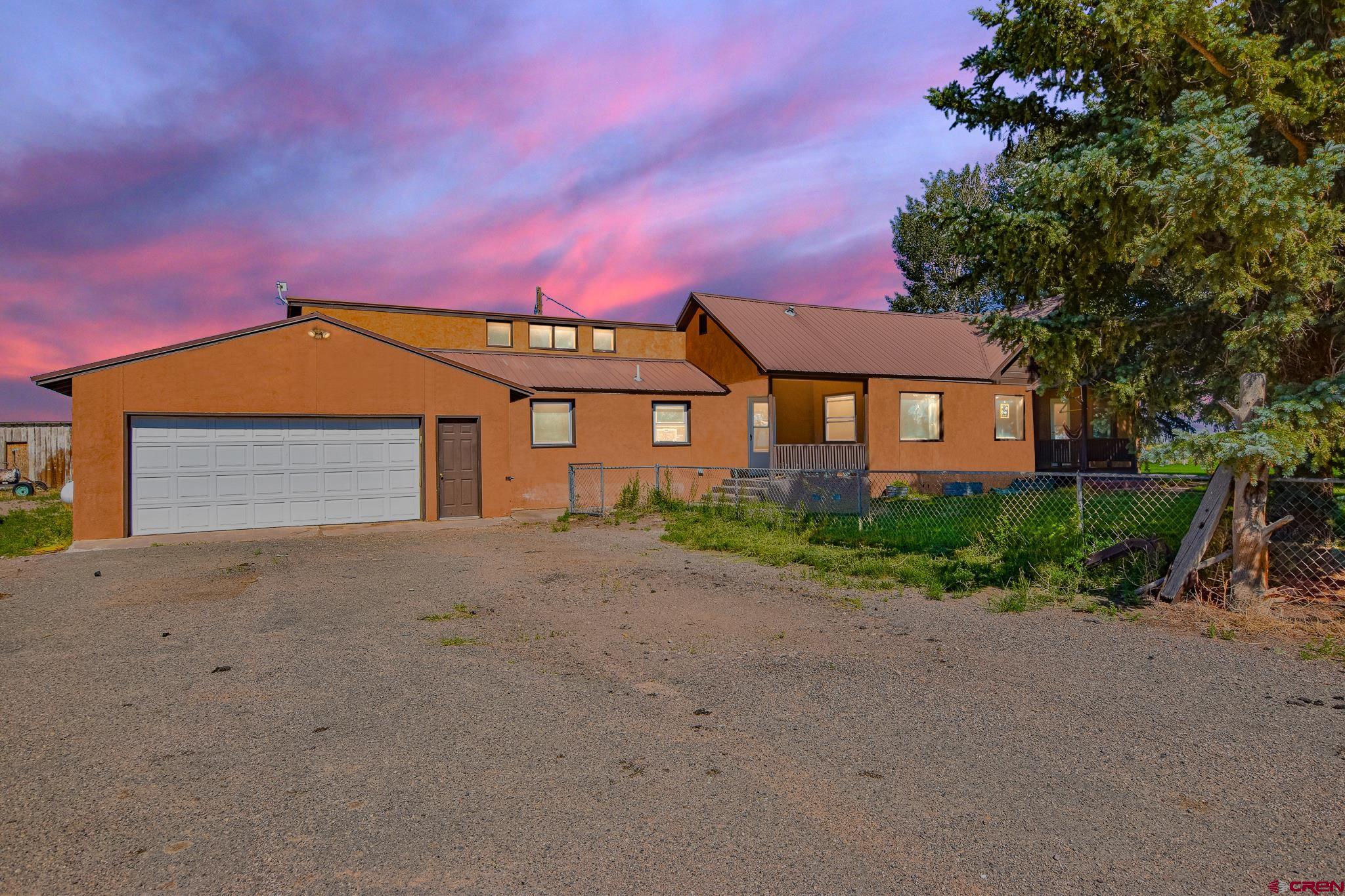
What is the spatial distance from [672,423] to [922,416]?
7.20 m

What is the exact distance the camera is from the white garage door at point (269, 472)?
1452 centimetres

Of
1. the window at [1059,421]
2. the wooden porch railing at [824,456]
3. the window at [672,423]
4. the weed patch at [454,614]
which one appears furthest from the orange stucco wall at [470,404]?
the weed patch at [454,614]

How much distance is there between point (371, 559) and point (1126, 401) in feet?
33.3

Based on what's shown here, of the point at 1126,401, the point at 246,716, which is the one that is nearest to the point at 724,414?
the point at 1126,401

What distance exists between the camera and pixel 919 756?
3.90 metres

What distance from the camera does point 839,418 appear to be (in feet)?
74.0

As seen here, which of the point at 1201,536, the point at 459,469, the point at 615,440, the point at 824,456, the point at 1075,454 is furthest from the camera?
the point at 1075,454

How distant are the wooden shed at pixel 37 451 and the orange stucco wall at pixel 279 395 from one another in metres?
20.3

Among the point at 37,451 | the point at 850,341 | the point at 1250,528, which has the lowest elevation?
the point at 1250,528

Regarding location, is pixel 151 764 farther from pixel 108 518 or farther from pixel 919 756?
pixel 108 518

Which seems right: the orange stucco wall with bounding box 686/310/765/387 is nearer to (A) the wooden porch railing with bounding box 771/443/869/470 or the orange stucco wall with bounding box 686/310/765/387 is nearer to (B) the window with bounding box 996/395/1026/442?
(A) the wooden porch railing with bounding box 771/443/869/470

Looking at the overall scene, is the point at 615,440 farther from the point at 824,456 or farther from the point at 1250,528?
the point at 1250,528

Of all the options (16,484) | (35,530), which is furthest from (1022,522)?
(16,484)

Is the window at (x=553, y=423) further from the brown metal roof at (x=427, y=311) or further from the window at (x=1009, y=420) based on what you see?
the window at (x=1009, y=420)
